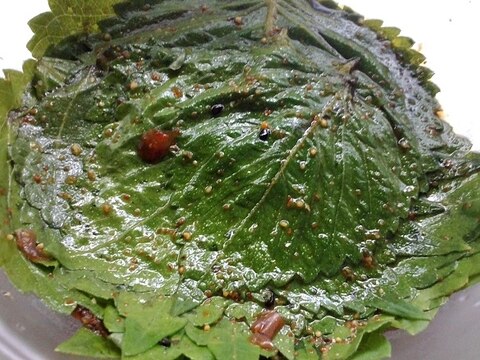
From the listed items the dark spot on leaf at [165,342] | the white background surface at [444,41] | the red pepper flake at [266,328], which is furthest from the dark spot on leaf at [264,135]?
the white background surface at [444,41]

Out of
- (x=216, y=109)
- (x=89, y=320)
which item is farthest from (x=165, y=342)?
(x=216, y=109)

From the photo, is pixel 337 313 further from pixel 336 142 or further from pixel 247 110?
pixel 247 110

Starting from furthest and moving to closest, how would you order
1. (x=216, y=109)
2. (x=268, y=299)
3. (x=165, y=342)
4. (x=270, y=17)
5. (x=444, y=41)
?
(x=444, y=41)
(x=270, y=17)
(x=216, y=109)
(x=268, y=299)
(x=165, y=342)

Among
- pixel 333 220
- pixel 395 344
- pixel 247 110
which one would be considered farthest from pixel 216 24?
pixel 395 344

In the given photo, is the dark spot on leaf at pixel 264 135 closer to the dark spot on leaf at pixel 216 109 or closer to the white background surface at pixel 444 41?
the dark spot on leaf at pixel 216 109

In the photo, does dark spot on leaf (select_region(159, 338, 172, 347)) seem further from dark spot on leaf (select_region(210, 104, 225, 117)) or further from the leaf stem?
the leaf stem

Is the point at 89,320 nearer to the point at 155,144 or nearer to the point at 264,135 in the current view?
the point at 155,144
